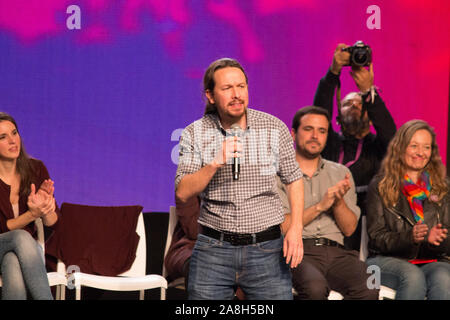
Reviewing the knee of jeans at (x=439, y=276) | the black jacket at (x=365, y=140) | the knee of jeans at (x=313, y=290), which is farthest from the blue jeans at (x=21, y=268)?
the knee of jeans at (x=439, y=276)

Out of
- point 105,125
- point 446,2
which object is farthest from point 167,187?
point 446,2

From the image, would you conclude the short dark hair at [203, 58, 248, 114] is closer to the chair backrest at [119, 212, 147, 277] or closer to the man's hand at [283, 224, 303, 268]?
the man's hand at [283, 224, 303, 268]

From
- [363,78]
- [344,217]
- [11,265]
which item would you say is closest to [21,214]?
[11,265]

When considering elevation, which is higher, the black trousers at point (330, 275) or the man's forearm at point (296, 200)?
the man's forearm at point (296, 200)

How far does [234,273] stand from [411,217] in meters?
1.56

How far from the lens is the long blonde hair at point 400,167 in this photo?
3410 mm

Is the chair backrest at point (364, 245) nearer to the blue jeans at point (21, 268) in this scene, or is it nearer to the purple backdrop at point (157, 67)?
the purple backdrop at point (157, 67)

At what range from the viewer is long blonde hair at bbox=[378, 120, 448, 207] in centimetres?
341

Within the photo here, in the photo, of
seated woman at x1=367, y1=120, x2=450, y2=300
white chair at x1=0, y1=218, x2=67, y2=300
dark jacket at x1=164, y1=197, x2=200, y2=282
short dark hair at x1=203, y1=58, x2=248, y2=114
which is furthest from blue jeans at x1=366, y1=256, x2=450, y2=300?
white chair at x1=0, y1=218, x2=67, y2=300

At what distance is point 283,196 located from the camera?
10.6 feet

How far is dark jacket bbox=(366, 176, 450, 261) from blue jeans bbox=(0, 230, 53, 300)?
1.79 m

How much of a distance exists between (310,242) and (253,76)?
152 centimetres

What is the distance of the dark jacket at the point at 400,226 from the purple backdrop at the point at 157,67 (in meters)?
1.11

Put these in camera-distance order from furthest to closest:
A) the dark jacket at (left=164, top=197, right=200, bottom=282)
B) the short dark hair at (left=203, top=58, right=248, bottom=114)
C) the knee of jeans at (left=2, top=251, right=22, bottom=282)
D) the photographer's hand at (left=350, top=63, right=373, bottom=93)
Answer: the photographer's hand at (left=350, top=63, right=373, bottom=93) → the dark jacket at (left=164, top=197, right=200, bottom=282) → the knee of jeans at (left=2, top=251, right=22, bottom=282) → the short dark hair at (left=203, top=58, right=248, bottom=114)
